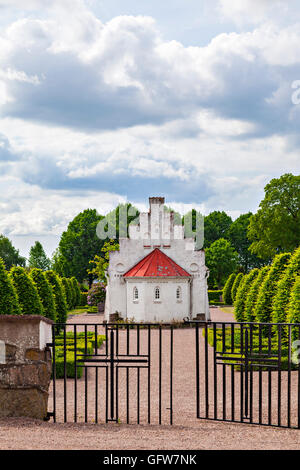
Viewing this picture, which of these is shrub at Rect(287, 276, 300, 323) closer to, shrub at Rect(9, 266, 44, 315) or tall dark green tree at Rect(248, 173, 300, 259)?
shrub at Rect(9, 266, 44, 315)

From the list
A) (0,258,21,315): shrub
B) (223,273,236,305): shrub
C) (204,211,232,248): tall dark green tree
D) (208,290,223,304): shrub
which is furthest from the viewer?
(204,211,232,248): tall dark green tree

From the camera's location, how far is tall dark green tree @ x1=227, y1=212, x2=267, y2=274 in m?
74.5

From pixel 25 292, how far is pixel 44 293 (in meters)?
2.71

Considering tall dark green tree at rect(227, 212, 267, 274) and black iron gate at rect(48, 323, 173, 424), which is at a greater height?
tall dark green tree at rect(227, 212, 267, 274)

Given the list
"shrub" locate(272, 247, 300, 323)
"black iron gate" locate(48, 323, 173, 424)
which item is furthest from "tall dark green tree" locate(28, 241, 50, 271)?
"shrub" locate(272, 247, 300, 323)

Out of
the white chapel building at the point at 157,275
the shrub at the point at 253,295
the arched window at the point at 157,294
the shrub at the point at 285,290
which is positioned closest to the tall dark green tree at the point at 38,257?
the white chapel building at the point at 157,275

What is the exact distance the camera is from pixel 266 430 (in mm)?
8484

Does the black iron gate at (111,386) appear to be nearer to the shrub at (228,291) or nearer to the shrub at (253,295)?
the shrub at (253,295)

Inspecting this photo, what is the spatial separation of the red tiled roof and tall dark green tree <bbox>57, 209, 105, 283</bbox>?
3410 centimetres

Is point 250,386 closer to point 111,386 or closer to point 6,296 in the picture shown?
point 111,386
